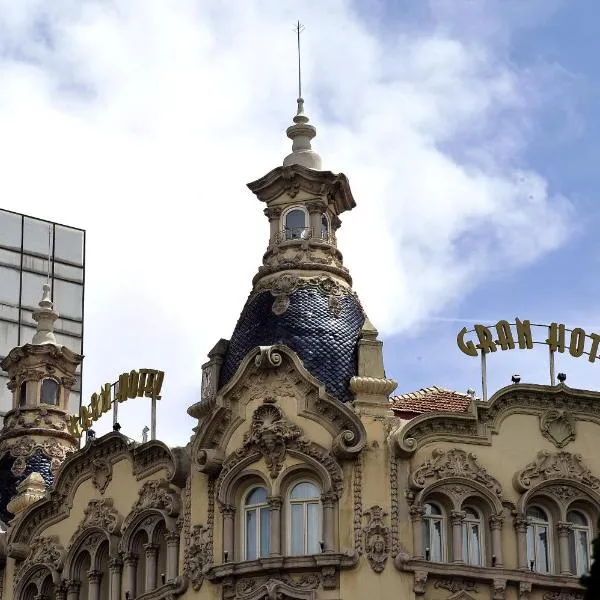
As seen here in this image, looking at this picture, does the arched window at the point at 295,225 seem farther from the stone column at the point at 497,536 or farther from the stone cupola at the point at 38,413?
the stone cupola at the point at 38,413

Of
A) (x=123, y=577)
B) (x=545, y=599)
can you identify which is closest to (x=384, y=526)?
(x=545, y=599)

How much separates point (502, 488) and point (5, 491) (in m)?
17.8

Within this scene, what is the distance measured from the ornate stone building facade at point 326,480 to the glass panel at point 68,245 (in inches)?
1580

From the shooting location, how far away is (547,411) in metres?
46.5

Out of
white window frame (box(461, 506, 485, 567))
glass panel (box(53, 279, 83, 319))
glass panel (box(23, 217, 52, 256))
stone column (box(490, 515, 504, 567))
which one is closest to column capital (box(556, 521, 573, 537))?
stone column (box(490, 515, 504, 567))

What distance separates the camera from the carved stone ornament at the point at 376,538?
4356 centimetres

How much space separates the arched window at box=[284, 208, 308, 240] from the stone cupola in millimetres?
11696

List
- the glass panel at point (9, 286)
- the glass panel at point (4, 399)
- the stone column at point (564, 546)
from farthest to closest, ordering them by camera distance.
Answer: the glass panel at point (9, 286) → the glass panel at point (4, 399) → the stone column at point (564, 546)


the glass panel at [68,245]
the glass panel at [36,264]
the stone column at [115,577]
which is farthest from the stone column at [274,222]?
the glass panel at [68,245]

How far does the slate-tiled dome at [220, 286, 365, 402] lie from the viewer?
152 ft

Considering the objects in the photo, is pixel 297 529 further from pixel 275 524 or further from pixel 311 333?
pixel 311 333

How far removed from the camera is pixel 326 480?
146 ft

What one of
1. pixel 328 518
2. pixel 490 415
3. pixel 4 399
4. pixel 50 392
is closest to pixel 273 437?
pixel 328 518

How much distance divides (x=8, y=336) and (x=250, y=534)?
41343 millimetres
